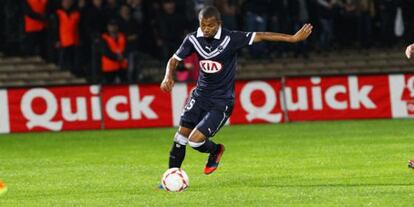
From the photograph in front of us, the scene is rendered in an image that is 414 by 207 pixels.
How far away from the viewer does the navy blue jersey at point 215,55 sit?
14.0 metres

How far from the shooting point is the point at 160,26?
2639 cm

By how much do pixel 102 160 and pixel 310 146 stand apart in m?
3.55

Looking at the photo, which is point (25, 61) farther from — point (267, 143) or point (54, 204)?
point (54, 204)

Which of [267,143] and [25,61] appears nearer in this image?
[267,143]

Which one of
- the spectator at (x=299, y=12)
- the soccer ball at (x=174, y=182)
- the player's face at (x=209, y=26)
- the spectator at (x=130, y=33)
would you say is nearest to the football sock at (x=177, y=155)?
the soccer ball at (x=174, y=182)

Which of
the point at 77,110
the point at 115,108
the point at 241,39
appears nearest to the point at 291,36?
the point at 241,39

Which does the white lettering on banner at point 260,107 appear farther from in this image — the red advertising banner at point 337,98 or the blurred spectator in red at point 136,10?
the blurred spectator in red at point 136,10

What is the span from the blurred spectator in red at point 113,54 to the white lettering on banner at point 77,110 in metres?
1.74

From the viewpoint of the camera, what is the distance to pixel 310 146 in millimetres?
19188

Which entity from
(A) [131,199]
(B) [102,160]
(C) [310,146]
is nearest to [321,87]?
(C) [310,146]

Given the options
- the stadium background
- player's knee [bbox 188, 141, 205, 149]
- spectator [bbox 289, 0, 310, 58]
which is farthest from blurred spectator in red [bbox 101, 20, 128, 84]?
player's knee [bbox 188, 141, 205, 149]

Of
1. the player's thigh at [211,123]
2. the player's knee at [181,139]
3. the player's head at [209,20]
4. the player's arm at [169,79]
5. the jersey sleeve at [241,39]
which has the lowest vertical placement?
the player's knee at [181,139]

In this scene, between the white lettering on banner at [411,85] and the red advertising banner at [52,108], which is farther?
the red advertising banner at [52,108]

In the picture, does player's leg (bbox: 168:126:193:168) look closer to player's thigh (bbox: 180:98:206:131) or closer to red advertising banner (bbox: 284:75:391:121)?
player's thigh (bbox: 180:98:206:131)
